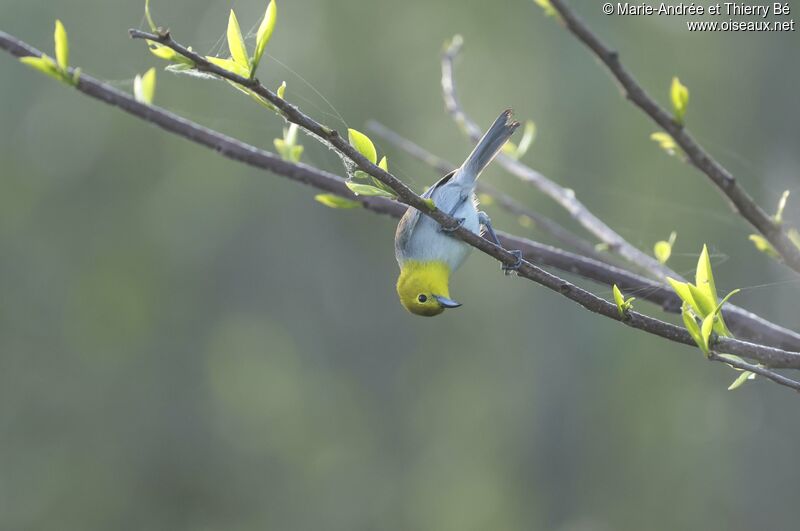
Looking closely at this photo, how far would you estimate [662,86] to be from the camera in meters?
9.48

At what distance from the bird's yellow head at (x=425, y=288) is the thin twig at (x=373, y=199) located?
0.36 metres

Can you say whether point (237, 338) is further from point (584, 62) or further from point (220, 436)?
point (584, 62)

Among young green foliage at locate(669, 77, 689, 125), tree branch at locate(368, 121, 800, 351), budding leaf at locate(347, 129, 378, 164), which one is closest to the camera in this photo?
budding leaf at locate(347, 129, 378, 164)

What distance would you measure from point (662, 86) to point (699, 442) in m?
3.83

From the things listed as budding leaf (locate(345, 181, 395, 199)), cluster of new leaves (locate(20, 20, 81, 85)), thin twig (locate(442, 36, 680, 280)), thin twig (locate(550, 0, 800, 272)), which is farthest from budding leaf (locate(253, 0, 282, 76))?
thin twig (locate(442, 36, 680, 280))

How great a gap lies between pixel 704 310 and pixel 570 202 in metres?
1.01

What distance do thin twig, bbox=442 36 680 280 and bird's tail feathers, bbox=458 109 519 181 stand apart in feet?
0.30

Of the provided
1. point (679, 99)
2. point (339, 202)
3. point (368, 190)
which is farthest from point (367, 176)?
point (679, 99)

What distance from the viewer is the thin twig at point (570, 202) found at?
2.14 meters

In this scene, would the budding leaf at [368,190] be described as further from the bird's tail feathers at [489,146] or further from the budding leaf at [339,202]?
the bird's tail feathers at [489,146]

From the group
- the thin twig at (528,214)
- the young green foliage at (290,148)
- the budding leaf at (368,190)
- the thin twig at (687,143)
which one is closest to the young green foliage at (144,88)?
the young green foliage at (290,148)

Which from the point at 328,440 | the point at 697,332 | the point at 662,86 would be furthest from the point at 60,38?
the point at 328,440

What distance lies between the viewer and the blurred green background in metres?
10.2

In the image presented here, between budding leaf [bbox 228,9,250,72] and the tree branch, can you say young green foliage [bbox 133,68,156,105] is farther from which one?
the tree branch
